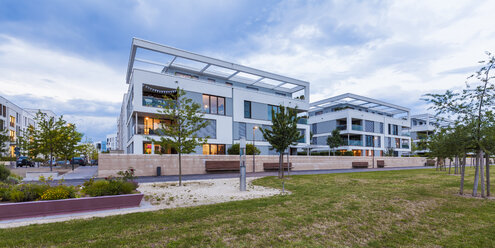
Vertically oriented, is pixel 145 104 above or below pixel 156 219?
above

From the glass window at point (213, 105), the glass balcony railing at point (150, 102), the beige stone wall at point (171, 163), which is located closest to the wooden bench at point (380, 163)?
the beige stone wall at point (171, 163)

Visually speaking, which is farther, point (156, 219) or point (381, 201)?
point (381, 201)

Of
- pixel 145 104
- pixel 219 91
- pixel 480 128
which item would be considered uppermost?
pixel 219 91

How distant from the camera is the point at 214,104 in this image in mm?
29219

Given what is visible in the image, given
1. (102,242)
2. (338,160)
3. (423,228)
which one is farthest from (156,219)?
(338,160)

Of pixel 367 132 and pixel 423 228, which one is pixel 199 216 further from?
pixel 367 132

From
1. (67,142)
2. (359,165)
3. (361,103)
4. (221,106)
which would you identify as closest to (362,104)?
(361,103)

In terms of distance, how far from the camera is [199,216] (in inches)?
278

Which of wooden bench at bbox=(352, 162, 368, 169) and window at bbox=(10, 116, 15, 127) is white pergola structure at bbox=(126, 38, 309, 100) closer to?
wooden bench at bbox=(352, 162, 368, 169)

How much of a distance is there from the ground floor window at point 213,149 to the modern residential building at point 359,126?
23022 mm

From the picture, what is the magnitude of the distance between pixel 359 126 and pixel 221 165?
34.4 metres

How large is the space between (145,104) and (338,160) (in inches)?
915

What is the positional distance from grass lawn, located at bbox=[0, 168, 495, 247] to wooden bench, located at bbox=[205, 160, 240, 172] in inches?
534

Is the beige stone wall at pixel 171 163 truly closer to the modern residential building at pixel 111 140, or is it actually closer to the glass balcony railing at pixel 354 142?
the glass balcony railing at pixel 354 142
